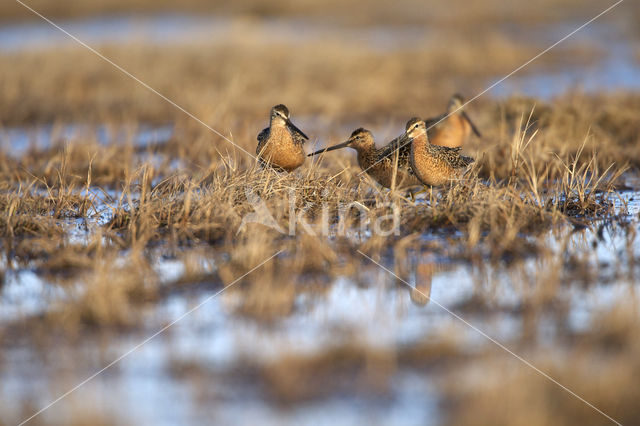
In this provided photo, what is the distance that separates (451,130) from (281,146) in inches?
102

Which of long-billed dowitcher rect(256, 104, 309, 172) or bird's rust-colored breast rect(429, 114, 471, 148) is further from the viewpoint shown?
bird's rust-colored breast rect(429, 114, 471, 148)

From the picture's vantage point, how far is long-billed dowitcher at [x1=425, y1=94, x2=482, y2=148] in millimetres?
9211

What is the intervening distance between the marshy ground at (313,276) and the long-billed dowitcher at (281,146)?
172 millimetres

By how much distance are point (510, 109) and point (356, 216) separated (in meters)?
4.19

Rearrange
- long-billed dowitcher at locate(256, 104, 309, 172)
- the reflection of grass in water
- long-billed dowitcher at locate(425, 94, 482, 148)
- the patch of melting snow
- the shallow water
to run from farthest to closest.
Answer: the patch of melting snow
long-billed dowitcher at locate(425, 94, 482, 148)
long-billed dowitcher at locate(256, 104, 309, 172)
the reflection of grass in water
the shallow water

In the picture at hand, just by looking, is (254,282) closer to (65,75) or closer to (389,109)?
(389,109)

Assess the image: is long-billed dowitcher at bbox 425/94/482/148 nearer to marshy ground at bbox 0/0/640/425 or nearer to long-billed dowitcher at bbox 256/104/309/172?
marshy ground at bbox 0/0/640/425

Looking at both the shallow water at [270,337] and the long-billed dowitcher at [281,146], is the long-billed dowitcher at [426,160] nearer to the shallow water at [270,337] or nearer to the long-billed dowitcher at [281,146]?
the long-billed dowitcher at [281,146]

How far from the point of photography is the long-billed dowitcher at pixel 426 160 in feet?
22.8

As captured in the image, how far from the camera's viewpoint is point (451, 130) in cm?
922

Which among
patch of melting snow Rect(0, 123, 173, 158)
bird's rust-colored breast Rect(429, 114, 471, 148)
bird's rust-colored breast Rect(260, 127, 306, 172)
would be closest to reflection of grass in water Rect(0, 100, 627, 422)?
bird's rust-colored breast Rect(260, 127, 306, 172)

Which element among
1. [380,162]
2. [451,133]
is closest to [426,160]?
[380,162]

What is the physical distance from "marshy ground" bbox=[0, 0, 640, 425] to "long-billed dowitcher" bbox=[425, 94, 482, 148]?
0.35m

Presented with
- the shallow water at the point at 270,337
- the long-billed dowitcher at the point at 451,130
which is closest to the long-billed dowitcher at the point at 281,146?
the shallow water at the point at 270,337
